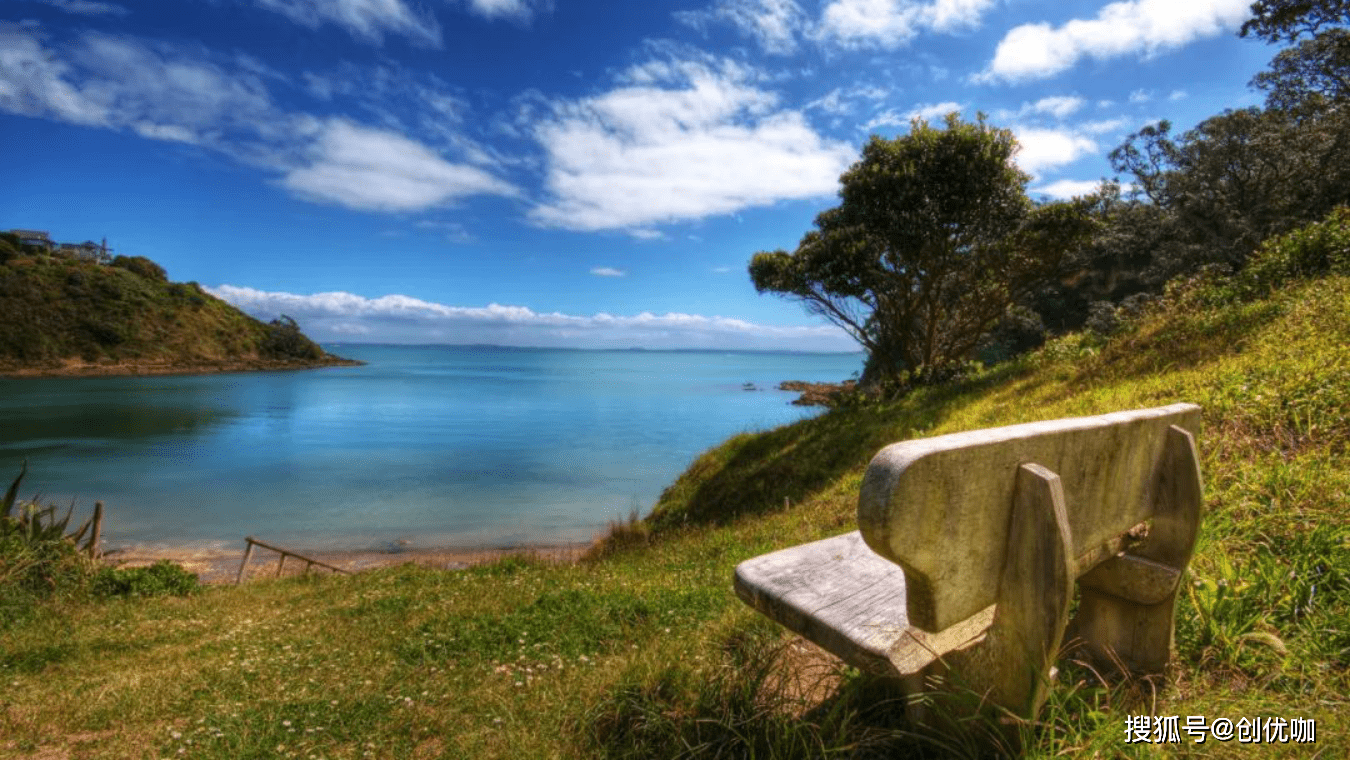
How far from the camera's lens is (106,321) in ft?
257

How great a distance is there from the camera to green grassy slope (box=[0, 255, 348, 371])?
72000 mm

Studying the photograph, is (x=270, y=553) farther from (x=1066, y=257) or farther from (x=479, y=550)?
(x=1066, y=257)

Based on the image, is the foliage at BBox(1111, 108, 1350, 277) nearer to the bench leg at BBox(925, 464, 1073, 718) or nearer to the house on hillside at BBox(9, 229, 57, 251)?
the bench leg at BBox(925, 464, 1073, 718)

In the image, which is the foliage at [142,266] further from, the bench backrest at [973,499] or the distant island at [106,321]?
the bench backrest at [973,499]

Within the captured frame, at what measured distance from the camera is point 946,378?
16.4m

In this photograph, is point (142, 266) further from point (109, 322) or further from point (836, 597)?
point (836, 597)

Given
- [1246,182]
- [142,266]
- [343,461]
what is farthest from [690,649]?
[142,266]

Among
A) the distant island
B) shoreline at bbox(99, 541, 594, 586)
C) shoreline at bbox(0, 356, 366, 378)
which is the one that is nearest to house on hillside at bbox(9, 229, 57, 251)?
the distant island

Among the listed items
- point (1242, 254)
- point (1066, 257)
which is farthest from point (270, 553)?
point (1242, 254)

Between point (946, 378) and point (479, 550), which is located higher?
point (946, 378)

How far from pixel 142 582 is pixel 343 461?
25.2 m

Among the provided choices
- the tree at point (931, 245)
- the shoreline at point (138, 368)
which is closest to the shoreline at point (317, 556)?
the tree at point (931, 245)

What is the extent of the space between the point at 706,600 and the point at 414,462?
3045 centimetres

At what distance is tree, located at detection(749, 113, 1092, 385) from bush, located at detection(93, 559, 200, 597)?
15480 millimetres
